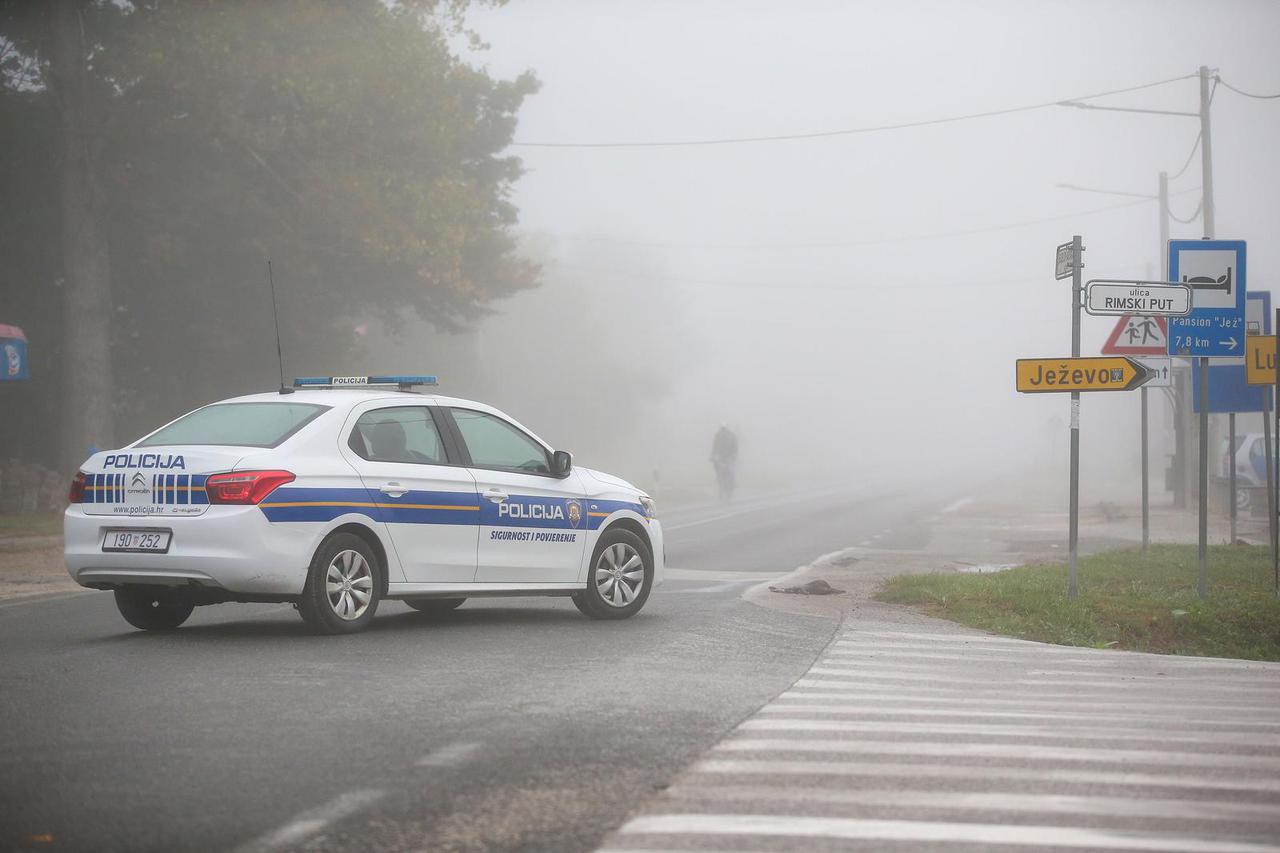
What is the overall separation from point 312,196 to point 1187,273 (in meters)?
20.7

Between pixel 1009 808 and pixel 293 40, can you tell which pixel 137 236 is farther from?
pixel 1009 808

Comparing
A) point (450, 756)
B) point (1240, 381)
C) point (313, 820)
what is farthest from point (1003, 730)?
point (1240, 381)

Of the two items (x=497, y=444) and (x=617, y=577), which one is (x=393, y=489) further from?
(x=617, y=577)

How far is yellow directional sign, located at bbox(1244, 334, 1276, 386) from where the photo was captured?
17234 mm

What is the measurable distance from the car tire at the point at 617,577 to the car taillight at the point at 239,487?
304cm

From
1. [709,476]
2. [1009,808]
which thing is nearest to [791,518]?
[1009,808]

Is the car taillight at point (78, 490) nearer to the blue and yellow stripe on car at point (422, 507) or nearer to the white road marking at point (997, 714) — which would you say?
the blue and yellow stripe on car at point (422, 507)

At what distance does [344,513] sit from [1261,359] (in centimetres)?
1084

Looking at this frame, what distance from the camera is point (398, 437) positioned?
11398 millimetres

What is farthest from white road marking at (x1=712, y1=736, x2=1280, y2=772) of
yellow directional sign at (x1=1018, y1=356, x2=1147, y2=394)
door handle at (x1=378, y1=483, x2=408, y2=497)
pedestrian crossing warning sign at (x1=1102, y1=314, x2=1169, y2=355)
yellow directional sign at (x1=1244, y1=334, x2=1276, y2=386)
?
pedestrian crossing warning sign at (x1=1102, y1=314, x2=1169, y2=355)

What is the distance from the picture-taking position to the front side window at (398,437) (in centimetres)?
1108

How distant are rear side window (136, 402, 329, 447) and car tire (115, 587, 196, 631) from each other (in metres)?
1.00

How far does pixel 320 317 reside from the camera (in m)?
34.3

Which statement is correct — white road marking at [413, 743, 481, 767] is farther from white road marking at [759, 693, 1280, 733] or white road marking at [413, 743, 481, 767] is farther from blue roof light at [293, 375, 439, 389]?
blue roof light at [293, 375, 439, 389]
